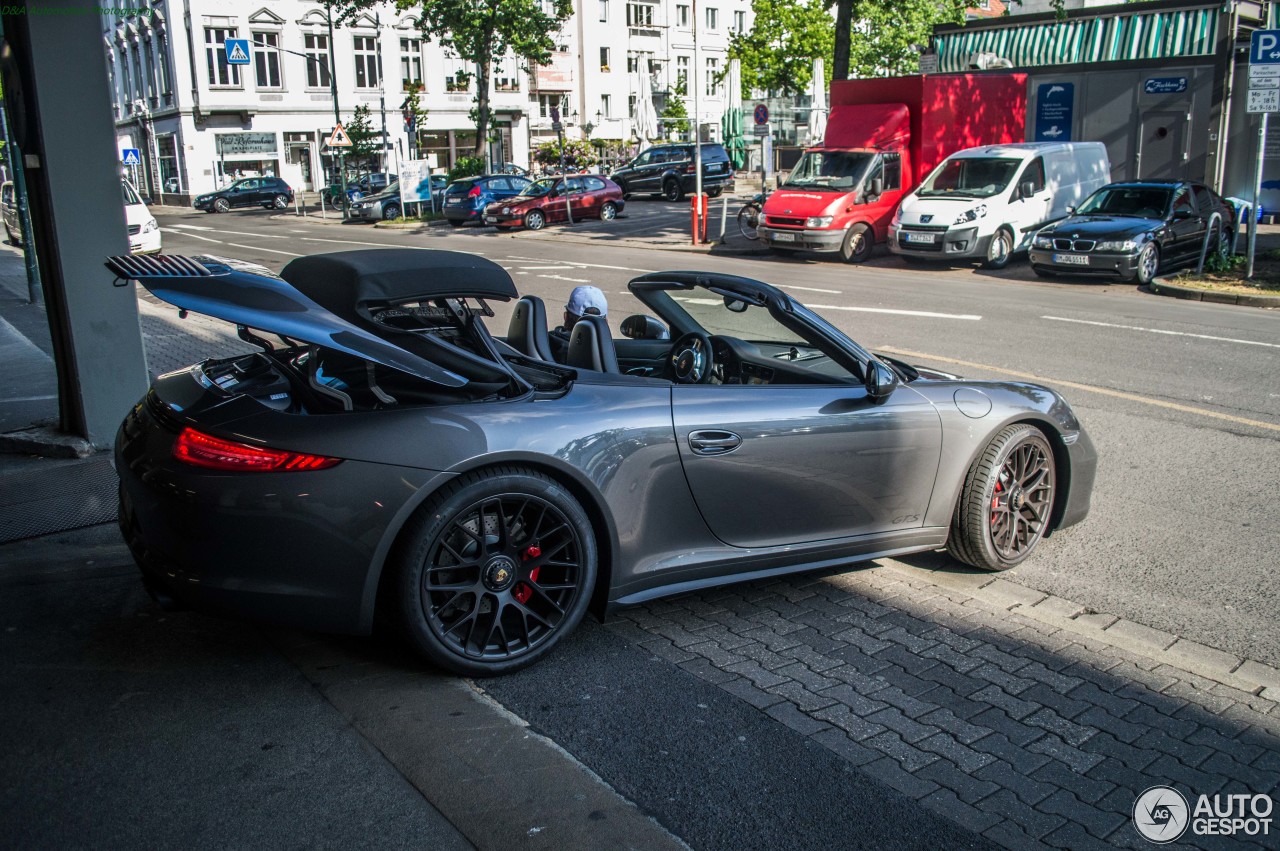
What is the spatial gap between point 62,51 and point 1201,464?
7266 millimetres

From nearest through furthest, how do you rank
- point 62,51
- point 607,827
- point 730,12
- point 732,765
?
point 607,827, point 732,765, point 62,51, point 730,12

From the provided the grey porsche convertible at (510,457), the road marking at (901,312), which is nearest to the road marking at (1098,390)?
the road marking at (901,312)

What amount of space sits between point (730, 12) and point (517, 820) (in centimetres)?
8449

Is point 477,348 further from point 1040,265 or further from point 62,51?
point 1040,265

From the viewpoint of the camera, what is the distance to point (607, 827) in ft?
9.68

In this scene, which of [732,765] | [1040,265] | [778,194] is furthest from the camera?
[778,194]

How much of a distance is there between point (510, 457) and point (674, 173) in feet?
123

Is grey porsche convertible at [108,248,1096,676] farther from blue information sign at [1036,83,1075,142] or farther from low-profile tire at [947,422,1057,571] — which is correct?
blue information sign at [1036,83,1075,142]

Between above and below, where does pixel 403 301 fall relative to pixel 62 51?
below

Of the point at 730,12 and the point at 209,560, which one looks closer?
the point at 209,560

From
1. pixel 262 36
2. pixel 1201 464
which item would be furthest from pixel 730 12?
pixel 1201 464

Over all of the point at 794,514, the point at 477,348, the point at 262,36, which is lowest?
the point at 794,514

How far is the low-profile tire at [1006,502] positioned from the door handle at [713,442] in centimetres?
128

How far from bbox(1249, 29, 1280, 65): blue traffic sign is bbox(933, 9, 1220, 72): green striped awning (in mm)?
12145
